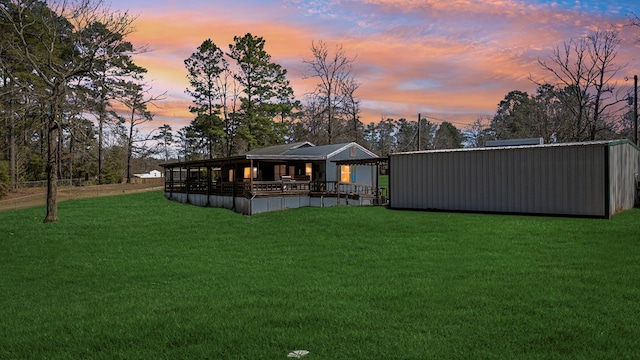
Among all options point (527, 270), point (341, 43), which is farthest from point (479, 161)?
point (341, 43)

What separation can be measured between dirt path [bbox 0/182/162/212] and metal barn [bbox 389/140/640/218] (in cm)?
2648

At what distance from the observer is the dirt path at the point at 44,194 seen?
113ft

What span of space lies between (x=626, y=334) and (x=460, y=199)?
1505 centimetres

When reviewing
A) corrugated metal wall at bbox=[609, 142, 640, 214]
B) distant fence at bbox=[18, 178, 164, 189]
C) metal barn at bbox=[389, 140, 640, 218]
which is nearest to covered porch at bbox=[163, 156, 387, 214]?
metal barn at bbox=[389, 140, 640, 218]

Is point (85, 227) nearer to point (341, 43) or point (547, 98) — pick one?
point (341, 43)

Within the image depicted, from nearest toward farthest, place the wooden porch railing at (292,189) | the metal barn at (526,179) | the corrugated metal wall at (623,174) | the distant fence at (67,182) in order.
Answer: the metal barn at (526,179) → the corrugated metal wall at (623,174) → the wooden porch railing at (292,189) → the distant fence at (67,182)

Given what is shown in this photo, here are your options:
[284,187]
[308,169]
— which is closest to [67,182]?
[308,169]

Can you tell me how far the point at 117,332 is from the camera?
19.7ft

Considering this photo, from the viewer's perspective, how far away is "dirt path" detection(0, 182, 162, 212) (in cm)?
3433

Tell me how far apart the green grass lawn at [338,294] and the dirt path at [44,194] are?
21726 mm

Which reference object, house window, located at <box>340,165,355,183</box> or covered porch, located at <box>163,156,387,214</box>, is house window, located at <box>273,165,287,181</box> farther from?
house window, located at <box>340,165,355,183</box>

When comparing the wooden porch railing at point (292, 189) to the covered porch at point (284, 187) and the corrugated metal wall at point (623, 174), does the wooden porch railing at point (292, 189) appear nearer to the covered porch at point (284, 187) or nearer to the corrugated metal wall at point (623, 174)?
the covered porch at point (284, 187)

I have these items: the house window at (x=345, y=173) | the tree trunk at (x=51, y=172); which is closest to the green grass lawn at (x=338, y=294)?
the tree trunk at (x=51, y=172)

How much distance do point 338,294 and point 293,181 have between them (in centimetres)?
2182
